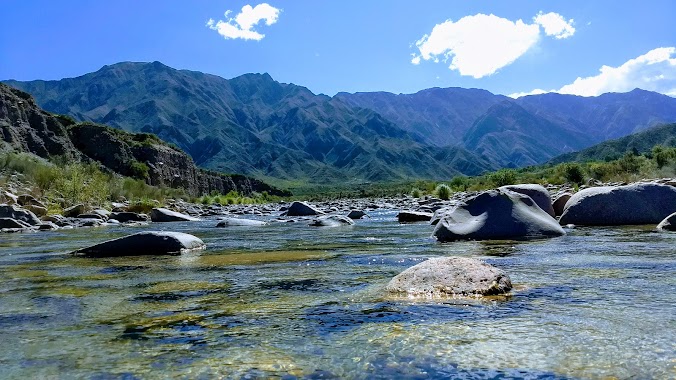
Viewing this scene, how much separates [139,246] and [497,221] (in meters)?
8.83

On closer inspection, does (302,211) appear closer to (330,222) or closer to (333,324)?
(330,222)

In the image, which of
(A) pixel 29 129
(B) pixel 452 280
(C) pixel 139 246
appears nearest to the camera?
(B) pixel 452 280

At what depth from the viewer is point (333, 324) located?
16.1 feet

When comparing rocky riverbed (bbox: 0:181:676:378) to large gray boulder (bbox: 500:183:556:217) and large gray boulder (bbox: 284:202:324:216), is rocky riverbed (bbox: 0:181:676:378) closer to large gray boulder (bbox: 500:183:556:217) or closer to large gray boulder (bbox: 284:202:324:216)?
large gray boulder (bbox: 500:183:556:217)

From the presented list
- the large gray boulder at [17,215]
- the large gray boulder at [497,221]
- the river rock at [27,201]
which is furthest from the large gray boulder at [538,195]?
the river rock at [27,201]

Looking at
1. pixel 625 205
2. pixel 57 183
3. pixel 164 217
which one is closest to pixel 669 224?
pixel 625 205

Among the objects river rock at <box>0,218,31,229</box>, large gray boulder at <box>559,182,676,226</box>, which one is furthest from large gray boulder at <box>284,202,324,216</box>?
large gray boulder at <box>559,182,676,226</box>

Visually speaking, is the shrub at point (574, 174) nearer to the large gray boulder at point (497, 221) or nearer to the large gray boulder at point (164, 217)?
the large gray boulder at point (164, 217)

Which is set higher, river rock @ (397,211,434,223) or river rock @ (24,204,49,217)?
river rock @ (24,204,49,217)

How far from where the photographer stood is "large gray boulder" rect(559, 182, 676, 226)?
51.3 feet

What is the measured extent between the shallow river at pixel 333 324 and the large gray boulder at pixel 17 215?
1820cm

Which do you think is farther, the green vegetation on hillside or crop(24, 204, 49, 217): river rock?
the green vegetation on hillside

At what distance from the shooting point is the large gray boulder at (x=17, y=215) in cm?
2469

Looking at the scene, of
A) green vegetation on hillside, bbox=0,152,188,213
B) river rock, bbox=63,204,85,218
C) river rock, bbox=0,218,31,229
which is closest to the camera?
river rock, bbox=0,218,31,229
